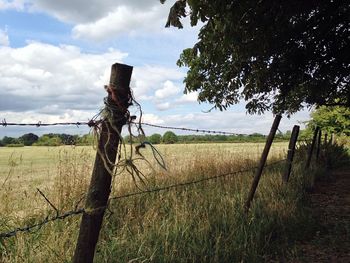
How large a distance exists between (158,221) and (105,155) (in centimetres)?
299

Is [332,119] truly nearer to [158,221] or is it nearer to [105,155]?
[158,221]

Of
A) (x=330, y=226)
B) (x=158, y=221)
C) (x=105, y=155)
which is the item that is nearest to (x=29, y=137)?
(x=105, y=155)

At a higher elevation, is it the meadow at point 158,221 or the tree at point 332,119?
the tree at point 332,119

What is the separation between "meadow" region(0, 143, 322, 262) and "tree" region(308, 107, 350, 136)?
13.0 m

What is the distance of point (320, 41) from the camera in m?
9.45

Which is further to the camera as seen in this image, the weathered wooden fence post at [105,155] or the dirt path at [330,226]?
the dirt path at [330,226]

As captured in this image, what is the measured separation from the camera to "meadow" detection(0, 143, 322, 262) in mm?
4391

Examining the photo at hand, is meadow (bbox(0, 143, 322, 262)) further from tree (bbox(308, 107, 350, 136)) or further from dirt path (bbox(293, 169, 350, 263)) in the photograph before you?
tree (bbox(308, 107, 350, 136))

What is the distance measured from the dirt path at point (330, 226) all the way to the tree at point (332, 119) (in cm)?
949

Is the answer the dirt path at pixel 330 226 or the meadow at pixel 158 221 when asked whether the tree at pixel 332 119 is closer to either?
the dirt path at pixel 330 226

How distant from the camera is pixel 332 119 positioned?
2058cm

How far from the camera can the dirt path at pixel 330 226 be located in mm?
5777

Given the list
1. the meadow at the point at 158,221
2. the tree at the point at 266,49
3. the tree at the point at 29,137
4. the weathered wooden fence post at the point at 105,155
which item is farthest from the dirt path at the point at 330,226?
the tree at the point at 29,137

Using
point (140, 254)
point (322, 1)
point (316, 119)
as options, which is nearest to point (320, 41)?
point (322, 1)
